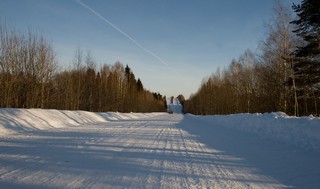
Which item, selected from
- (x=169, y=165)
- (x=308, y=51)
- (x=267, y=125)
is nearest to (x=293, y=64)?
(x=308, y=51)

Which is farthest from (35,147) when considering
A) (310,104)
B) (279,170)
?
(310,104)

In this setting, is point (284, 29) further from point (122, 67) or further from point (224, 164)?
point (122, 67)

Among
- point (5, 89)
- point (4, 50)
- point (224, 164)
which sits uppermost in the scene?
point (4, 50)

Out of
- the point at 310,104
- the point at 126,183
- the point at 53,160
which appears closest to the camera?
the point at 126,183

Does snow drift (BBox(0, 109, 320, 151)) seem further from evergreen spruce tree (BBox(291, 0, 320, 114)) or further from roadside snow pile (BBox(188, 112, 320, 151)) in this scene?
evergreen spruce tree (BBox(291, 0, 320, 114))

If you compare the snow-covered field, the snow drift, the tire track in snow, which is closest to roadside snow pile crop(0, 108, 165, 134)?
the snow drift

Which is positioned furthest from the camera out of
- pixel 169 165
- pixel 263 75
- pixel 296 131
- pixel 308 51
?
pixel 263 75

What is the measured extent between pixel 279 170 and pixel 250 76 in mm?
40841

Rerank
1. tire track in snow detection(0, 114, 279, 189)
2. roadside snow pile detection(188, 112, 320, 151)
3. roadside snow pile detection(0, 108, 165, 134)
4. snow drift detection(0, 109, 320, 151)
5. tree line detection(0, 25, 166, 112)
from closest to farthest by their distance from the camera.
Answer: tire track in snow detection(0, 114, 279, 189) < roadside snow pile detection(188, 112, 320, 151) < snow drift detection(0, 109, 320, 151) < roadside snow pile detection(0, 108, 165, 134) < tree line detection(0, 25, 166, 112)

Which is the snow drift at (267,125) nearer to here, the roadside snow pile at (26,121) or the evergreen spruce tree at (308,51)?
the roadside snow pile at (26,121)

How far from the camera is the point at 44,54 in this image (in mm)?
25141

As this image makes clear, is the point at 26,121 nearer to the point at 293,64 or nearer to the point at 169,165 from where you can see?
the point at 169,165

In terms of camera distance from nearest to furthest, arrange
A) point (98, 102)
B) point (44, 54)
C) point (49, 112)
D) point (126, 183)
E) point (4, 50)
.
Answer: point (126, 183) → point (49, 112) → point (4, 50) → point (44, 54) → point (98, 102)

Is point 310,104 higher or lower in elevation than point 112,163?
higher
